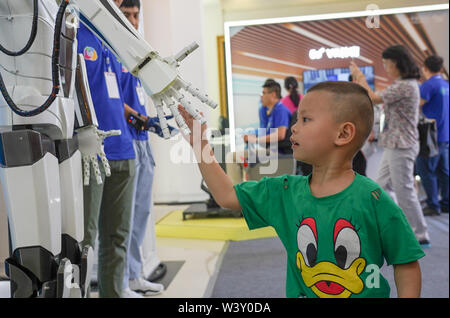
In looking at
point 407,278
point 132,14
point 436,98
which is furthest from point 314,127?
point 436,98

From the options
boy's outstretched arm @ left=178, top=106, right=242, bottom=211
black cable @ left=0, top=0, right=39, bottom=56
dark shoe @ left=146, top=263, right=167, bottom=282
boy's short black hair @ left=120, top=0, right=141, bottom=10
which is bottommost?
dark shoe @ left=146, top=263, right=167, bottom=282

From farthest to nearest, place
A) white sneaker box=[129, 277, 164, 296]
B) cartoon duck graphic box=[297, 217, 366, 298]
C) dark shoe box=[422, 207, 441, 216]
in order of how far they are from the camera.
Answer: dark shoe box=[422, 207, 441, 216], white sneaker box=[129, 277, 164, 296], cartoon duck graphic box=[297, 217, 366, 298]

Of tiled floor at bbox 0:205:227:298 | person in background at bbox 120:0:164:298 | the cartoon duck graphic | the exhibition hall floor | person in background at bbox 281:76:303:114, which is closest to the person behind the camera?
the cartoon duck graphic

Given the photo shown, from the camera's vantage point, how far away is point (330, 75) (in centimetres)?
71

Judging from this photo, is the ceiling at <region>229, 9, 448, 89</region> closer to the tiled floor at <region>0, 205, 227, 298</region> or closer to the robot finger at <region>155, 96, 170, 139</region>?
the robot finger at <region>155, 96, 170, 139</region>

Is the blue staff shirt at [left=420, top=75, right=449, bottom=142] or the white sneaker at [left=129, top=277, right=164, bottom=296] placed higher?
the blue staff shirt at [left=420, top=75, right=449, bottom=142]

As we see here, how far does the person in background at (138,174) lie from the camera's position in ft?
3.21

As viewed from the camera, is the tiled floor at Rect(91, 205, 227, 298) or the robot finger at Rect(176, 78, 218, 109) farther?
the tiled floor at Rect(91, 205, 227, 298)

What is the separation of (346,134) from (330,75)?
12cm

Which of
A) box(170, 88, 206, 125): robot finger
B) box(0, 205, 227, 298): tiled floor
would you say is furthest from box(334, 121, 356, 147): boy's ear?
box(0, 205, 227, 298): tiled floor

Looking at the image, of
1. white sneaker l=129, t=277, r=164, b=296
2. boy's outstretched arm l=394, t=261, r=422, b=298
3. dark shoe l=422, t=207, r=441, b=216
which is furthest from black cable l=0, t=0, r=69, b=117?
dark shoe l=422, t=207, r=441, b=216

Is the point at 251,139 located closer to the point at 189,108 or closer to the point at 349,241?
the point at 189,108

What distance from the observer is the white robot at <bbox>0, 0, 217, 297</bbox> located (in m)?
0.72

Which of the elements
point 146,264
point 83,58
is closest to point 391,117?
point 83,58
